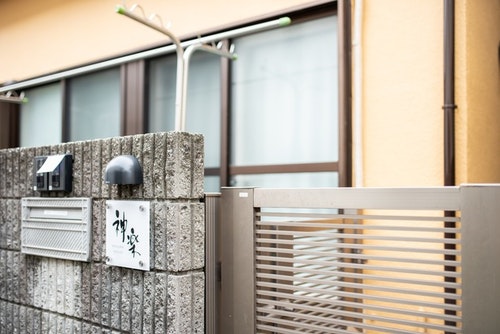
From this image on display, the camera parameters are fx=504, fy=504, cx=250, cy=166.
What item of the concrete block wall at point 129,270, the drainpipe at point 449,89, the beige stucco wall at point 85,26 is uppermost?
the beige stucco wall at point 85,26

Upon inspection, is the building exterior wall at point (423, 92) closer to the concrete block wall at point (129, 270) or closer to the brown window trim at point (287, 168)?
the brown window trim at point (287, 168)

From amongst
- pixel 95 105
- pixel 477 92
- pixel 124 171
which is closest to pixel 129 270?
pixel 124 171

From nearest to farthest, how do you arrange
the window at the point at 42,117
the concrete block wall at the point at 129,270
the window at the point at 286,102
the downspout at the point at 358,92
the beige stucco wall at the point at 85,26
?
the concrete block wall at the point at 129,270 → the downspout at the point at 358,92 → the window at the point at 286,102 → the beige stucco wall at the point at 85,26 → the window at the point at 42,117

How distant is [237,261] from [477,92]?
2.42 metres

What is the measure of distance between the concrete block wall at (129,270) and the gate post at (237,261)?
15 cm

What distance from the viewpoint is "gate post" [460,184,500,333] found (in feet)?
6.42

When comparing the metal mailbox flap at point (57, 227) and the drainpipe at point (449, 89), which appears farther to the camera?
the drainpipe at point (449, 89)

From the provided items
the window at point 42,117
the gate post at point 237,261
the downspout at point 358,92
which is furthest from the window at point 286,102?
the window at point 42,117

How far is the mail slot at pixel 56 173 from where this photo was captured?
3119mm

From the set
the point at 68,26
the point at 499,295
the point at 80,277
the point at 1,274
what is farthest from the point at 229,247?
the point at 68,26

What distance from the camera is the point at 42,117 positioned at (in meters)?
7.56

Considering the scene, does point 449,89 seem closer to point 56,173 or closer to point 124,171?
point 124,171

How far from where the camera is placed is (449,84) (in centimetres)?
375

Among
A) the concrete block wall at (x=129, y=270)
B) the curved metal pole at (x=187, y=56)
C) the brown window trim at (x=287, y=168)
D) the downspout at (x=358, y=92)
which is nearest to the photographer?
the concrete block wall at (x=129, y=270)
